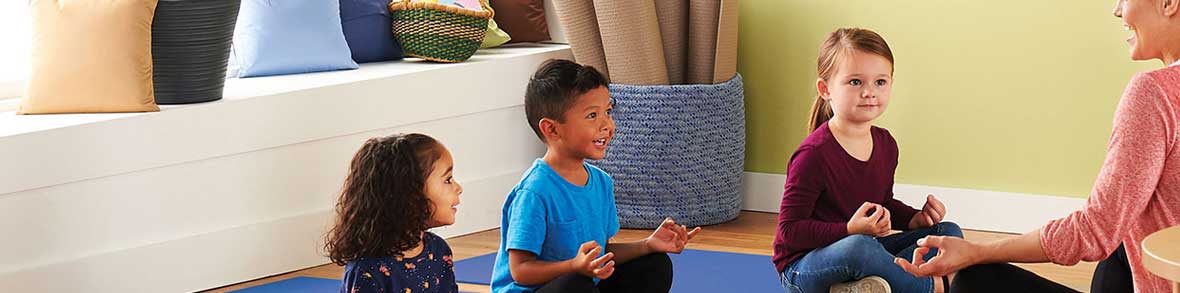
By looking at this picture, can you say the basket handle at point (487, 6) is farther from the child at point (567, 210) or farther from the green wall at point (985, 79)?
the child at point (567, 210)

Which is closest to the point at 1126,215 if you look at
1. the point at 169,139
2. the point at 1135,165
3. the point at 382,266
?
the point at 1135,165

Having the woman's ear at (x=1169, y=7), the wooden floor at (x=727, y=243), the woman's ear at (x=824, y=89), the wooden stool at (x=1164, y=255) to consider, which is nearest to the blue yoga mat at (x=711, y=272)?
the wooden floor at (x=727, y=243)

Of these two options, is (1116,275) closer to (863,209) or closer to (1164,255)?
(863,209)

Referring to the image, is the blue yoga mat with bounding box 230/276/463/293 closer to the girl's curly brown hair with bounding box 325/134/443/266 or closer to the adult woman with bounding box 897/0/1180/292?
the girl's curly brown hair with bounding box 325/134/443/266

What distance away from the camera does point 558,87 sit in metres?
2.59

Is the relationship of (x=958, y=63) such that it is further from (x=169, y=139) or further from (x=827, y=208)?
(x=169, y=139)

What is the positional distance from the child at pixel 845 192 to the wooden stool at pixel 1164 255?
3.60 feet

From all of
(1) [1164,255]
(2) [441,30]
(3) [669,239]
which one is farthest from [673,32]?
(1) [1164,255]

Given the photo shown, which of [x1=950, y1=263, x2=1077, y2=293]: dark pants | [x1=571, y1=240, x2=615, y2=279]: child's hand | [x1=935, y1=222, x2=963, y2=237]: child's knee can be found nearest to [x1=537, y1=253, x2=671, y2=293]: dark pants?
[x1=571, y1=240, x2=615, y2=279]: child's hand

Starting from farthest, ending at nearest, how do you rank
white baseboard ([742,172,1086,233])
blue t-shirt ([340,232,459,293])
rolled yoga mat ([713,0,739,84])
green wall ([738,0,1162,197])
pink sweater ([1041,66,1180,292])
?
rolled yoga mat ([713,0,739,84]) → white baseboard ([742,172,1086,233]) → green wall ([738,0,1162,197]) → blue t-shirt ([340,232,459,293]) → pink sweater ([1041,66,1180,292])

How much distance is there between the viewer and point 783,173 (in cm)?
440

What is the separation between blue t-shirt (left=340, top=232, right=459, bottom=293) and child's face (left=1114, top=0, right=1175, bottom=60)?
1123 millimetres

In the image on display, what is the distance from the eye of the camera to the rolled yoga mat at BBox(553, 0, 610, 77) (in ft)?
13.5

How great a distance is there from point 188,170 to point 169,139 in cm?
9
